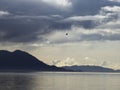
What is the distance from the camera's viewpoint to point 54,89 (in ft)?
561

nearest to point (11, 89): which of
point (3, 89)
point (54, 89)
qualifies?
point (3, 89)

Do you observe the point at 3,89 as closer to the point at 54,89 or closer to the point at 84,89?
the point at 54,89

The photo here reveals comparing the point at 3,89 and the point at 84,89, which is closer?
the point at 3,89

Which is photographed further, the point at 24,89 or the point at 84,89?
the point at 84,89

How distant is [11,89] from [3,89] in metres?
4.77

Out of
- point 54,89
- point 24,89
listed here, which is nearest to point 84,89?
point 54,89

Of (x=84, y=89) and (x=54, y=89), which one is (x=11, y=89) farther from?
(x=84, y=89)

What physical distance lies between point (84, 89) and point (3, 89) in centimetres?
4025

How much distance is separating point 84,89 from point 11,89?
36.0 metres

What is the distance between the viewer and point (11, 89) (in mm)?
161250

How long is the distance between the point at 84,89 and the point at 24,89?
29766 mm

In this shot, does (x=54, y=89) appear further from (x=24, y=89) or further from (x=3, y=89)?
(x=3, y=89)

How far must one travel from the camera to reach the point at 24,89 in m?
164

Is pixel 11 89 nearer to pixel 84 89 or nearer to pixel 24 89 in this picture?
pixel 24 89
